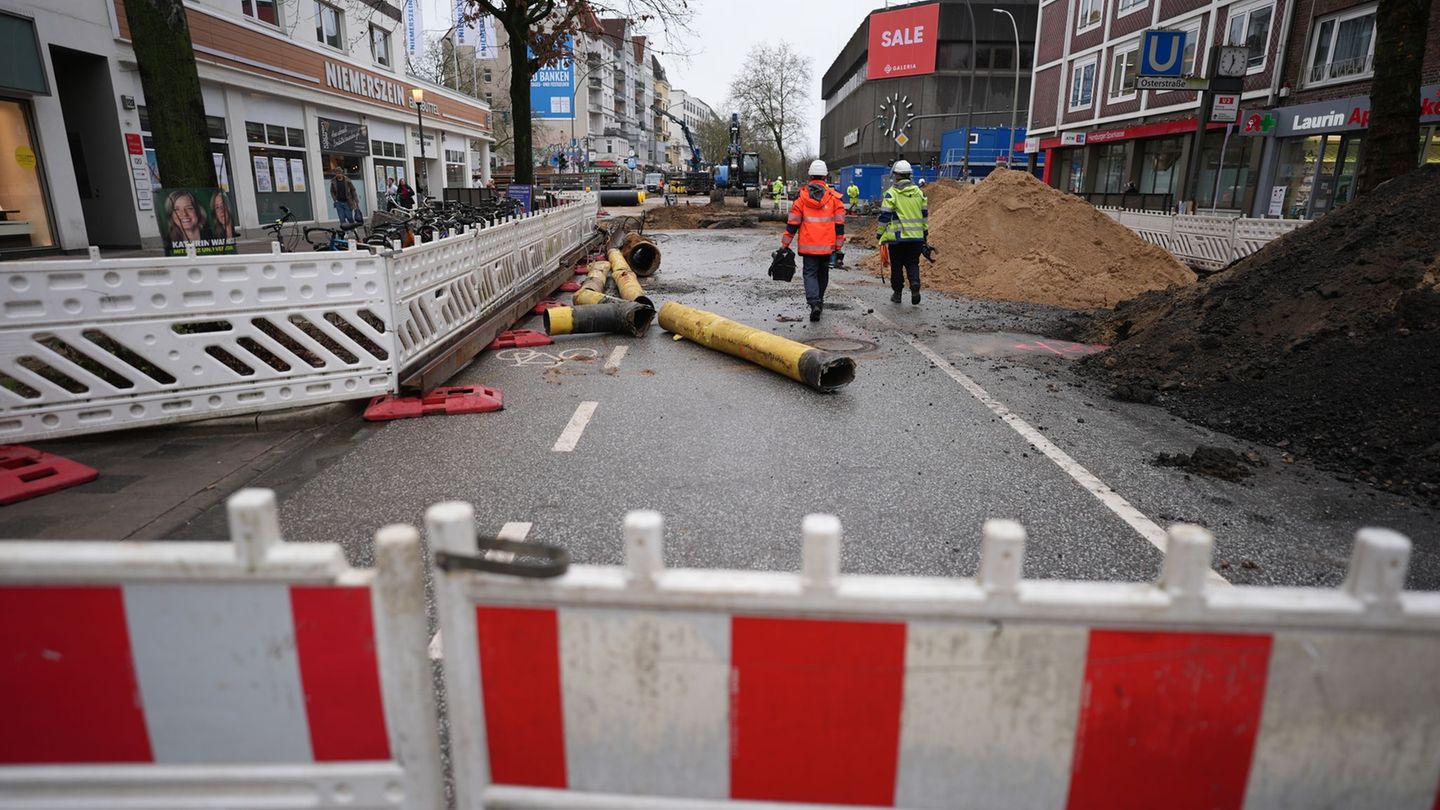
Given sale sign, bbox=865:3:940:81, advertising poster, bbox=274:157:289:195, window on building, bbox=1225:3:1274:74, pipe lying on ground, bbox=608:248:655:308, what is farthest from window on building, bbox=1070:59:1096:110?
advertising poster, bbox=274:157:289:195

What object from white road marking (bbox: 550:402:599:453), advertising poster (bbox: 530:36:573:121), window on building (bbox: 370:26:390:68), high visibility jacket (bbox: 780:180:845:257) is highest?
advertising poster (bbox: 530:36:573:121)

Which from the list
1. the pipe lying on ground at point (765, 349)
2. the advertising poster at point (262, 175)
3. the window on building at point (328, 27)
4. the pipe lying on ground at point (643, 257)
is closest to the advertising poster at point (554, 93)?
the window on building at point (328, 27)

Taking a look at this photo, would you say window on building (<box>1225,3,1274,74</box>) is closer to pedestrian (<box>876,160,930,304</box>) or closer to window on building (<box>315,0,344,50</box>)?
pedestrian (<box>876,160,930,304</box>)

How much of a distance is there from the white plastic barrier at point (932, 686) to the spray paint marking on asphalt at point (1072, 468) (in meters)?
2.36

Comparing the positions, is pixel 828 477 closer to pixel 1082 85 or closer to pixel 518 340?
pixel 518 340

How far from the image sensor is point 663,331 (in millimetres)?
10008

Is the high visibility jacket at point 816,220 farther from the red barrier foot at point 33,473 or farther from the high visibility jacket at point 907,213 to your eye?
the red barrier foot at point 33,473

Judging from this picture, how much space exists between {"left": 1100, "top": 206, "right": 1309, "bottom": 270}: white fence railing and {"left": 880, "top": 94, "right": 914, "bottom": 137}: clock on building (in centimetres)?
5301

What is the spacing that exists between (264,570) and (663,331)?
8.67 meters

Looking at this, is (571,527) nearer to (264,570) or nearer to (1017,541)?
(264,570)

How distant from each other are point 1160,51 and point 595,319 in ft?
78.3

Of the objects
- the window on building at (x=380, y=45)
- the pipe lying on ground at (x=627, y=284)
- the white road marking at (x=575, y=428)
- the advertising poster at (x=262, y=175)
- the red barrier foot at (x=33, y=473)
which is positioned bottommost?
the white road marking at (x=575, y=428)

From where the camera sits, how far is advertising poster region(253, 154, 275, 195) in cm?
2425

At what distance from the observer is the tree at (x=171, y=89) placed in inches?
268
